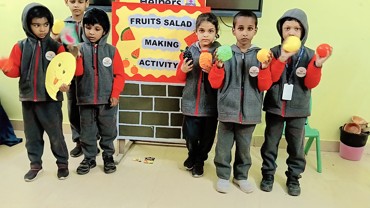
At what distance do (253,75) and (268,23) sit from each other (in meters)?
0.79

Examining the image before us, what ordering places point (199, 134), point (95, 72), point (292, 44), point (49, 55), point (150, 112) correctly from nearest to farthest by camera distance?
point (292, 44)
point (49, 55)
point (95, 72)
point (199, 134)
point (150, 112)

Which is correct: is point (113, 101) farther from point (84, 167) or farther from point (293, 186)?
point (293, 186)

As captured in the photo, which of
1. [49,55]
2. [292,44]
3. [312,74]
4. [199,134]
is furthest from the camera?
[199,134]

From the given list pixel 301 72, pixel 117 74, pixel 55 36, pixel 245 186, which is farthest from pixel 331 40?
pixel 55 36

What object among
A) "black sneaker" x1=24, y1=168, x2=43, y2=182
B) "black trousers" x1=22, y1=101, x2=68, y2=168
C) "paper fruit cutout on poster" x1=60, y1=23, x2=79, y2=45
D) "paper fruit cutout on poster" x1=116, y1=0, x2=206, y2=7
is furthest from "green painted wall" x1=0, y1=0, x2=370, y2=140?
"black sneaker" x1=24, y1=168, x2=43, y2=182

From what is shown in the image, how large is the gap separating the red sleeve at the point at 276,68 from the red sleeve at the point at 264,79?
0.03m

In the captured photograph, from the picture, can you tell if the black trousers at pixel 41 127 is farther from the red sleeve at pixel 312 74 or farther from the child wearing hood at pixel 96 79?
the red sleeve at pixel 312 74

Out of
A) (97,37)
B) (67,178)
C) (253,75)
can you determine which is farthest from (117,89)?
(253,75)

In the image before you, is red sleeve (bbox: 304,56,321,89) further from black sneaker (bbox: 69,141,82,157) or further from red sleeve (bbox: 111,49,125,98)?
black sneaker (bbox: 69,141,82,157)

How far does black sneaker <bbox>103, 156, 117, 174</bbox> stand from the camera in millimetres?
2223

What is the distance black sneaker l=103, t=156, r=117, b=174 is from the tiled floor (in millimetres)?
33

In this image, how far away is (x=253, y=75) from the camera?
188cm

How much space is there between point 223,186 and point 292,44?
0.89 meters

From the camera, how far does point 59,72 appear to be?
6.23ft
